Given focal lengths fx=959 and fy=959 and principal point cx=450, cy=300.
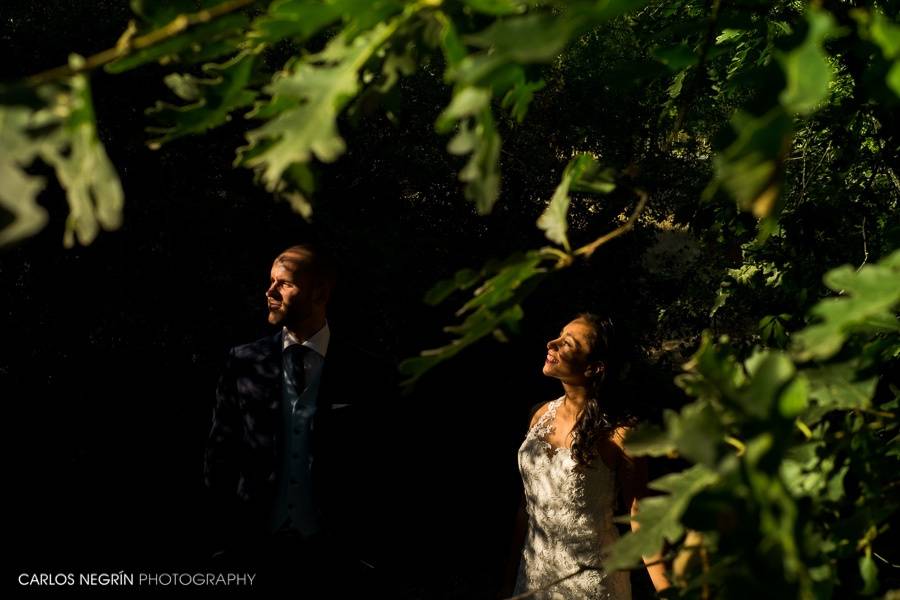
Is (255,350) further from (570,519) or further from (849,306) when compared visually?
(849,306)

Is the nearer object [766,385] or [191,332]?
[766,385]

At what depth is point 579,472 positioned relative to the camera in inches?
166

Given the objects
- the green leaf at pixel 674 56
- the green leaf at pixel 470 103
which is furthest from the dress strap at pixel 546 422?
the green leaf at pixel 470 103

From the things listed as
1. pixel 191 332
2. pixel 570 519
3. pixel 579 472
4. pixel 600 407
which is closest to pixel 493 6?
pixel 600 407

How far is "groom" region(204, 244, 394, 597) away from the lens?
4148 millimetres

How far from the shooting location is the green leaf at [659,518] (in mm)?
1213

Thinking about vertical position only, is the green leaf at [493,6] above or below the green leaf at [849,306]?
above

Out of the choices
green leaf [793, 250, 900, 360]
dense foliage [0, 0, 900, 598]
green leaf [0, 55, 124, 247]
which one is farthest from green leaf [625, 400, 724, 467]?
green leaf [0, 55, 124, 247]

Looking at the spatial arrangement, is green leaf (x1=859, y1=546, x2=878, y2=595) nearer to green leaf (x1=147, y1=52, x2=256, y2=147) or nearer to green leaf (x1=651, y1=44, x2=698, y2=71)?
green leaf (x1=651, y1=44, x2=698, y2=71)

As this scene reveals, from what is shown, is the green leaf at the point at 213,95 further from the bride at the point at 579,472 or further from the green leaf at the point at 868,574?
the bride at the point at 579,472

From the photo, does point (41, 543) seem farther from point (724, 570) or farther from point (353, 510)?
point (724, 570)

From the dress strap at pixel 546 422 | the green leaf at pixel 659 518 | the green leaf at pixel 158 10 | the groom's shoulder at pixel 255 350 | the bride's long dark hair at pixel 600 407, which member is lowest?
the dress strap at pixel 546 422

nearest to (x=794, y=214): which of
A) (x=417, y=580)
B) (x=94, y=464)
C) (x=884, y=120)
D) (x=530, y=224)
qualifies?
(x=884, y=120)

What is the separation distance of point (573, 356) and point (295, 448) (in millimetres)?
1282
